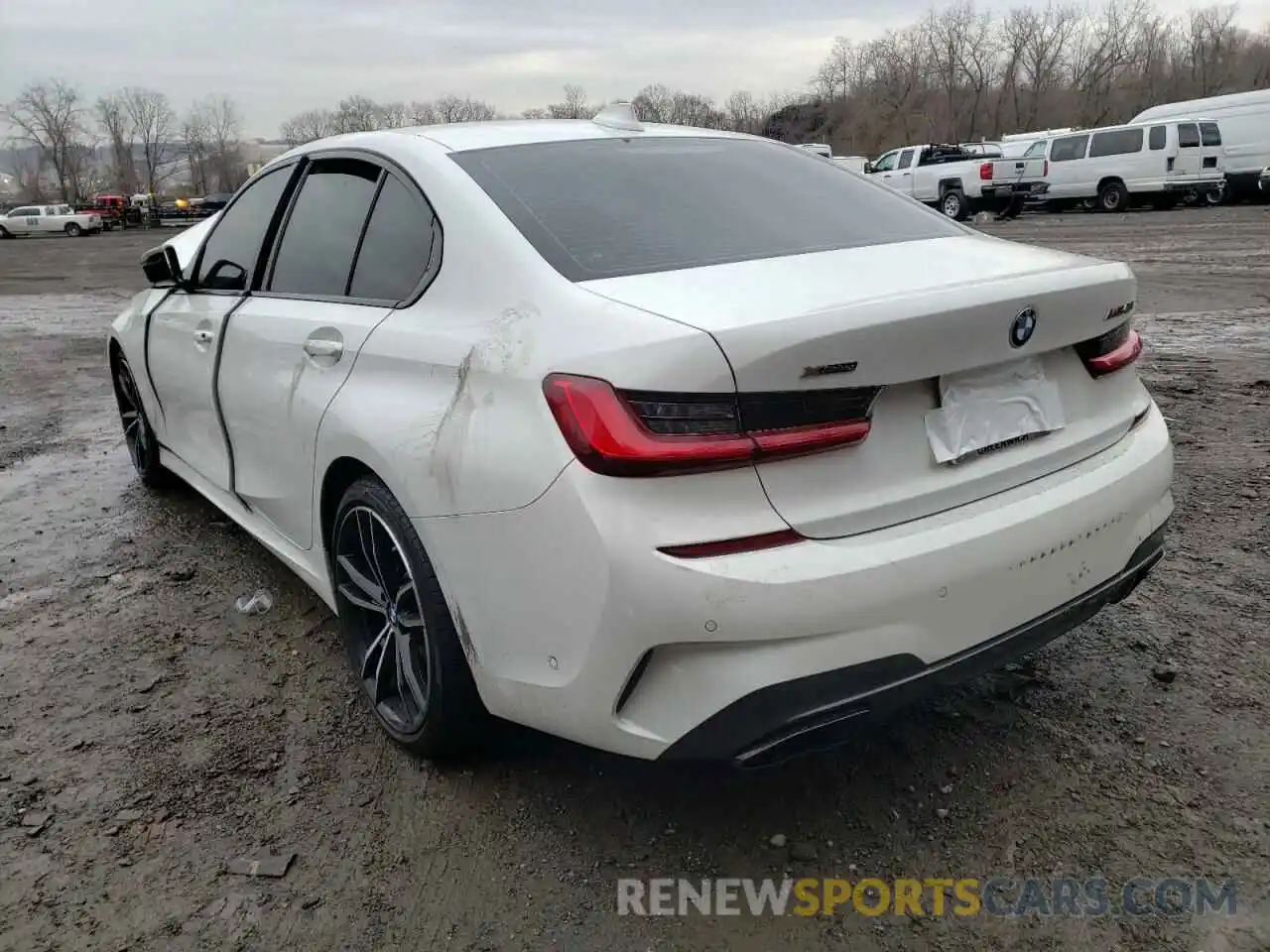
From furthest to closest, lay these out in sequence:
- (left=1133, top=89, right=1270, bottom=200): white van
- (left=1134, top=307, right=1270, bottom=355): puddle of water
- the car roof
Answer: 1. (left=1133, top=89, right=1270, bottom=200): white van
2. (left=1134, top=307, right=1270, bottom=355): puddle of water
3. the car roof

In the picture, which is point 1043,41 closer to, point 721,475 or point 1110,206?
point 1110,206

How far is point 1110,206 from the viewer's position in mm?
24750

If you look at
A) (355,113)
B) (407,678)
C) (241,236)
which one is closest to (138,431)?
(241,236)

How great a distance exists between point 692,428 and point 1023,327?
→ 2.62 feet

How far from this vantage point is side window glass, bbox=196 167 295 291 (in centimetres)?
347

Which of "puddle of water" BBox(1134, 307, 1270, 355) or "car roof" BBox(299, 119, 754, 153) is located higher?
"car roof" BBox(299, 119, 754, 153)

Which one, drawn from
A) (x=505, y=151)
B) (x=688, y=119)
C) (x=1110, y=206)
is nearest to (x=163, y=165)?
(x=688, y=119)

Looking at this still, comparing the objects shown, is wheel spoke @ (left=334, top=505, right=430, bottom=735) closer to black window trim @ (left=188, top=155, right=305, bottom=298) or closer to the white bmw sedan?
the white bmw sedan

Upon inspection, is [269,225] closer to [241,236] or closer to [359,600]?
[241,236]

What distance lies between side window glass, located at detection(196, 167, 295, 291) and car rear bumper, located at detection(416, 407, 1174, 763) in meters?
1.86

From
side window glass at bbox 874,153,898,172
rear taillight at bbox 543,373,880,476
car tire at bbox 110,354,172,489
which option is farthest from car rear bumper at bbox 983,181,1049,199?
rear taillight at bbox 543,373,880,476

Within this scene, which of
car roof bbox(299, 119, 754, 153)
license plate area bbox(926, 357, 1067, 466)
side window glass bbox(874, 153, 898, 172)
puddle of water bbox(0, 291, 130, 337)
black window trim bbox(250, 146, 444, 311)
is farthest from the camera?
side window glass bbox(874, 153, 898, 172)

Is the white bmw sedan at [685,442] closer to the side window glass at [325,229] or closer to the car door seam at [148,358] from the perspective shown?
the side window glass at [325,229]

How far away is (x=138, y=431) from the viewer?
507 centimetres
